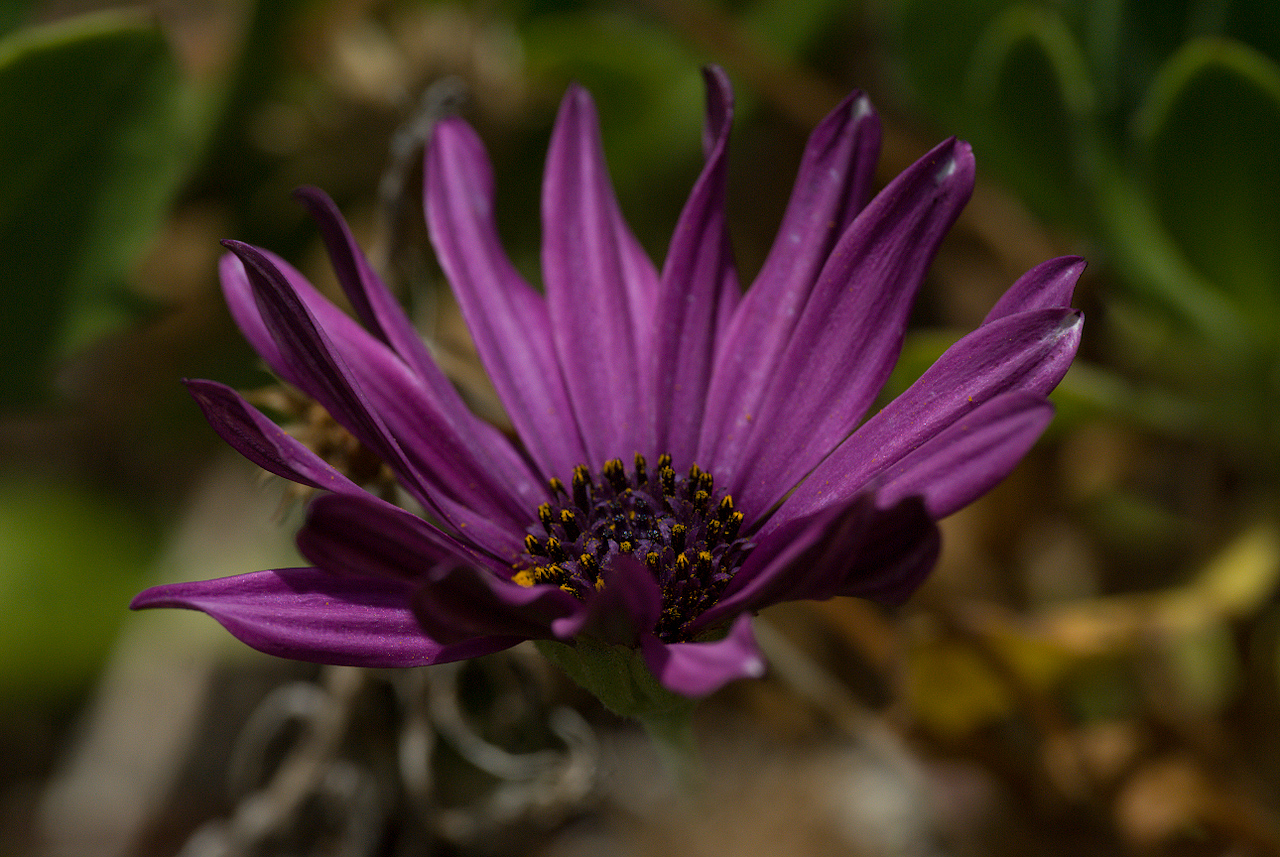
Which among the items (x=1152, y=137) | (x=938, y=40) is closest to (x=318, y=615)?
(x=1152, y=137)

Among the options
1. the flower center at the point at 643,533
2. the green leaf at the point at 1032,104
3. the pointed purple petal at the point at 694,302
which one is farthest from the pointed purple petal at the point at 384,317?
the green leaf at the point at 1032,104

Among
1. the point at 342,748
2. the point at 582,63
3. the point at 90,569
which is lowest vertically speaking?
the point at 342,748

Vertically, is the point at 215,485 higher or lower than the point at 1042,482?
higher

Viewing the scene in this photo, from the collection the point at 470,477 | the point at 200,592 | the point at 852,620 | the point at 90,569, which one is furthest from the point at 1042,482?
the point at 90,569

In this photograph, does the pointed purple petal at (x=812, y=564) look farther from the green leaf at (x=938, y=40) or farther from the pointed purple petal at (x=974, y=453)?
the green leaf at (x=938, y=40)

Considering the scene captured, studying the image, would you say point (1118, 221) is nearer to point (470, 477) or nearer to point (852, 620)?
point (852, 620)

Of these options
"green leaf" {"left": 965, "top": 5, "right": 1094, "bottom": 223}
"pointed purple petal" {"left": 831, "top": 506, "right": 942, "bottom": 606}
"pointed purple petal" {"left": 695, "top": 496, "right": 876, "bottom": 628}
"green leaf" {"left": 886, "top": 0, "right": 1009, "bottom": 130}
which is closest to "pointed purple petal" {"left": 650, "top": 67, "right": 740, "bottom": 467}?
"pointed purple petal" {"left": 695, "top": 496, "right": 876, "bottom": 628}

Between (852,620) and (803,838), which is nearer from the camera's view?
(852,620)
